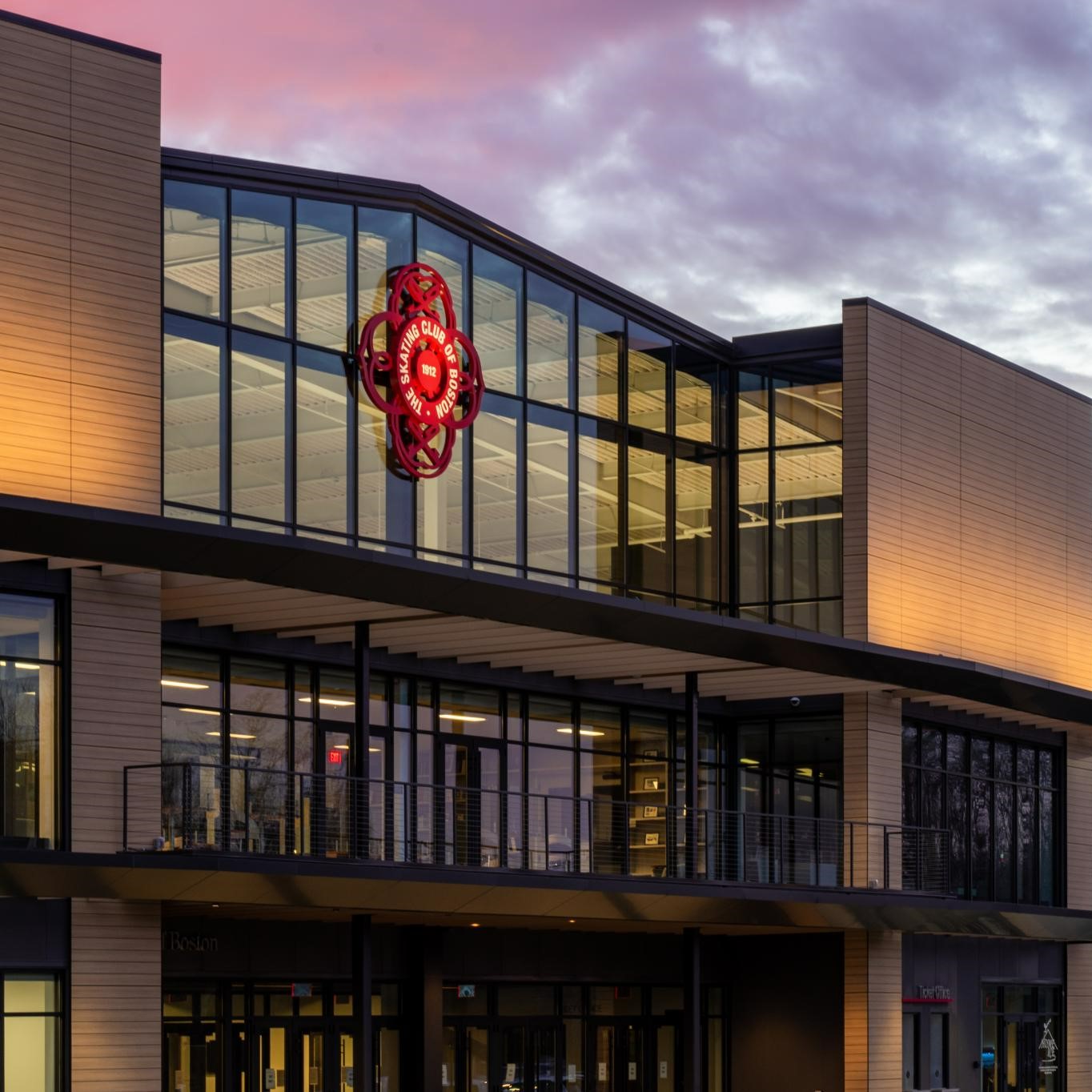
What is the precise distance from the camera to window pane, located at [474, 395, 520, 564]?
33531 millimetres

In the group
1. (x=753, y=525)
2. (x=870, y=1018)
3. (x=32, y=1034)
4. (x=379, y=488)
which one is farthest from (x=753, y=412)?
(x=32, y=1034)

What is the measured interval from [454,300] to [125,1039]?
13.1 meters

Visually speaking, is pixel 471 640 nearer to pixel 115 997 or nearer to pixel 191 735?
pixel 191 735

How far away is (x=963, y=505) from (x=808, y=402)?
4045mm

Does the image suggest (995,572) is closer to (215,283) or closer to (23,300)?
(215,283)

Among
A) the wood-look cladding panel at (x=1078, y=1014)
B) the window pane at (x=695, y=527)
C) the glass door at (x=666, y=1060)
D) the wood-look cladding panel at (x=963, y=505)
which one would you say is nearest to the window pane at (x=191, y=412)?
the window pane at (x=695, y=527)

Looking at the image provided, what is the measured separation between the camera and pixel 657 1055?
37969mm

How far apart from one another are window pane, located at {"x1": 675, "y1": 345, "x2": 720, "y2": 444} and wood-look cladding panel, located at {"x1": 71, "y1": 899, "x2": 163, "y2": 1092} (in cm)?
1616

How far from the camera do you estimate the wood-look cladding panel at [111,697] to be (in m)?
25.7

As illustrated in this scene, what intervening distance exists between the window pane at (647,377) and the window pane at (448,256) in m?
4.77

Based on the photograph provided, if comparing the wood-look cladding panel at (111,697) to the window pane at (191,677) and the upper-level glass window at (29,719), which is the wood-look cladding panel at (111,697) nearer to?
the upper-level glass window at (29,719)

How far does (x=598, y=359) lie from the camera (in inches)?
1443

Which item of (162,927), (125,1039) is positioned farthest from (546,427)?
(125,1039)

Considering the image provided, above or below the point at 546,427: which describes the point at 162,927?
below
